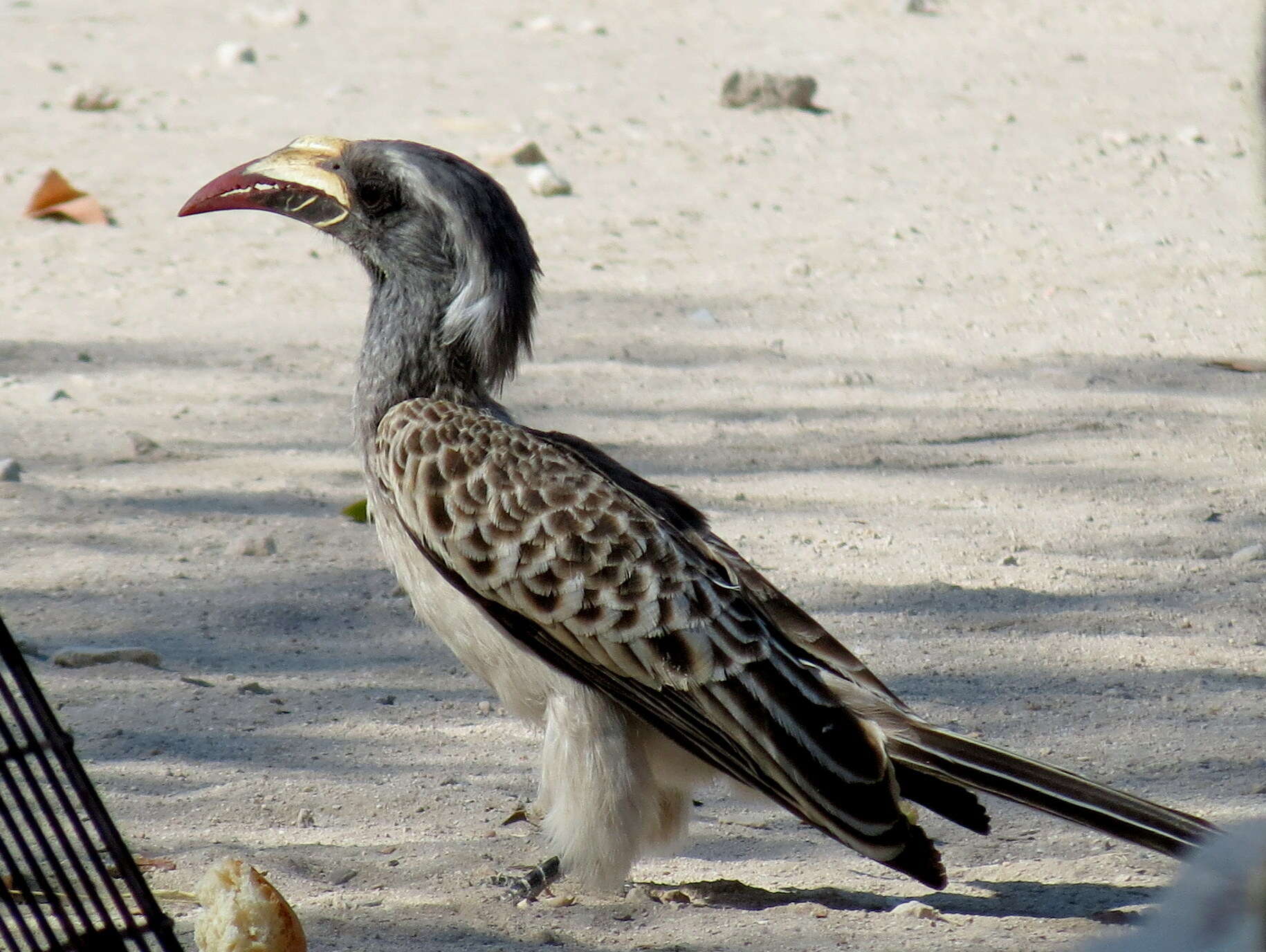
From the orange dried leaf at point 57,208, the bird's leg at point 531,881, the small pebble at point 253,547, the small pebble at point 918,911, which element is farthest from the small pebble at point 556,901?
the orange dried leaf at point 57,208

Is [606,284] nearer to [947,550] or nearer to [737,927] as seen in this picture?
[947,550]

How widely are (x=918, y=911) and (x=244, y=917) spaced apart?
4.69 ft

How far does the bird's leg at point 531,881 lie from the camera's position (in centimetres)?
371

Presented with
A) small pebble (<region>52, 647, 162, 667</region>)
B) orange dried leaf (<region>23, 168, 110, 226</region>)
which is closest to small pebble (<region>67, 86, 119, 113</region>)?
orange dried leaf (<region>23, 168, 110, 226</region>)

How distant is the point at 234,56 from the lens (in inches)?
459

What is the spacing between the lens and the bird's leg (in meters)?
3.71

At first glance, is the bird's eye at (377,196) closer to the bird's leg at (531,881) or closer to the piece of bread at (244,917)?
the bird's leg at (531,881)

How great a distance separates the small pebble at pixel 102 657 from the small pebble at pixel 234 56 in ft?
25.4

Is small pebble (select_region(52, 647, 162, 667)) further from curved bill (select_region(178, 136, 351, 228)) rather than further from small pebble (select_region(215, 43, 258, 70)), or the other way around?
small pebble (select_region(215, 43, 258, 70))

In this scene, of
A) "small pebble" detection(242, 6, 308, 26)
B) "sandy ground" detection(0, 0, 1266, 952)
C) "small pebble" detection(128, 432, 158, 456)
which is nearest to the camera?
"sandy ground" detection(0, 0, 1266, 952)

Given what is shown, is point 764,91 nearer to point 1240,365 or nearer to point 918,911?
point 1240,365

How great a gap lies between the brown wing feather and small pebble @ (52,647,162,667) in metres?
1.01

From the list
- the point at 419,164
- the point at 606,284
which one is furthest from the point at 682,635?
the point at 606,284

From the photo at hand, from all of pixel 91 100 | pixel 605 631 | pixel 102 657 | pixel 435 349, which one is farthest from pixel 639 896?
pixel 91 100
